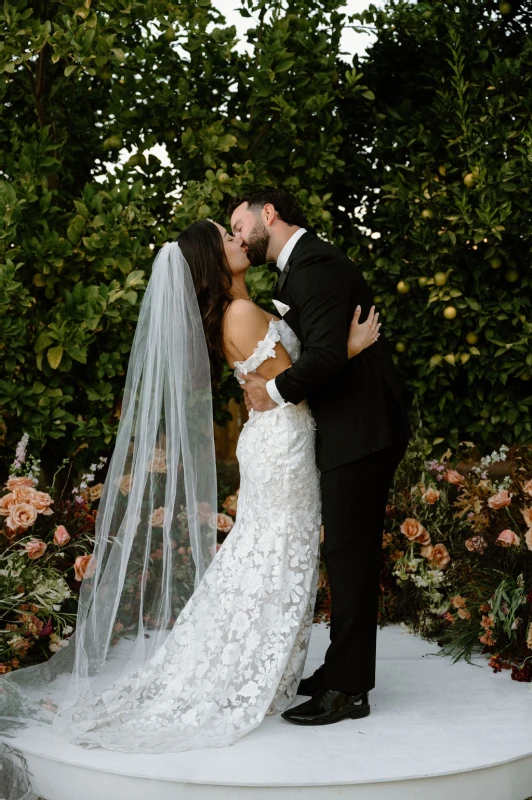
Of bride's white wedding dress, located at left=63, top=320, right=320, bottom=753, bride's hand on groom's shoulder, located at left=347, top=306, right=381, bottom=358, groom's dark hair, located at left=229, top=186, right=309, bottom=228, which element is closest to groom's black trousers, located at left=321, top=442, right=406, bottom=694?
bride's white wedding dress, located at left=63, top=320, right=320, bottom=753

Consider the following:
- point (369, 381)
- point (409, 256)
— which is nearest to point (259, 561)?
point (369, 381)

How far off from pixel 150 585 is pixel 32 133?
2.56 meters

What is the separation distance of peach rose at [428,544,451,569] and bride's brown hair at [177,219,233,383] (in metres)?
1.73

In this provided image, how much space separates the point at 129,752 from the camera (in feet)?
9.51

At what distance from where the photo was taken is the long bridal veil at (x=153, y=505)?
3.28 m

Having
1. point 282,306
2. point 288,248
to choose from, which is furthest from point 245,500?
point 288,248

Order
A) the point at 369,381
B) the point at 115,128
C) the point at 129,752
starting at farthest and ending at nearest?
the point at 115,128 < the point at 369,381 < the point at 129,752

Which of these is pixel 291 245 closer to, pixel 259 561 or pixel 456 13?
pixel 259 561

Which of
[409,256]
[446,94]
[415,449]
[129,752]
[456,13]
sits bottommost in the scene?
[129,752]

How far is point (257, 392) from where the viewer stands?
3.28 metres

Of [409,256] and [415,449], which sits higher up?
[409,256]

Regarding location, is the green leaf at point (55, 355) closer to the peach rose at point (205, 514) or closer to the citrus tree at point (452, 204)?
the peach rose at point (205, 514)

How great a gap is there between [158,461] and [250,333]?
593mm

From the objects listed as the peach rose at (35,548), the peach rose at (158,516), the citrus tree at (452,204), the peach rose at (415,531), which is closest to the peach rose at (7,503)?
the peach rose at (35,548)
